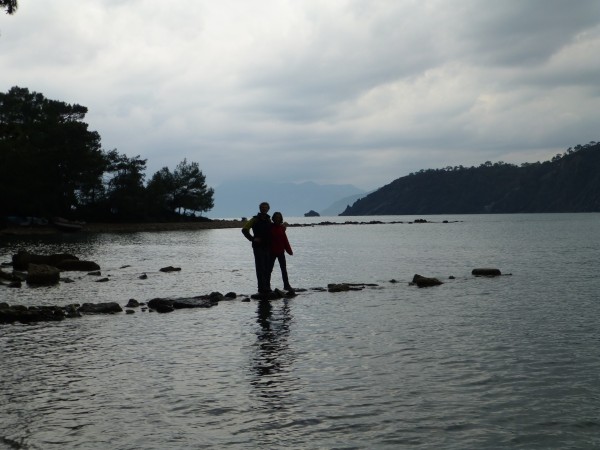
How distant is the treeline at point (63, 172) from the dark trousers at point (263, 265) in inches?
2693

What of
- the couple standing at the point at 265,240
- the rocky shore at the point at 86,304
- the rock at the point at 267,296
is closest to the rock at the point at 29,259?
the rocky shore at the point at 86,304

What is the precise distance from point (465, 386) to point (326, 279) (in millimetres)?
25167

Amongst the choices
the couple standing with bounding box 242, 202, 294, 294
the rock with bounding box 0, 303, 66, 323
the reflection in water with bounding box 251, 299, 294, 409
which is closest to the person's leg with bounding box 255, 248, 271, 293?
the couple standing with bounding box 242, 202, 294, 294

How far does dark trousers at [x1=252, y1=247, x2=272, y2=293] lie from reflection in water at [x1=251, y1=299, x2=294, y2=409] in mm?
3243

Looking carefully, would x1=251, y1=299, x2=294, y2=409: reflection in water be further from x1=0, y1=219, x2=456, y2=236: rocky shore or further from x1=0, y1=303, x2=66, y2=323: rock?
x1=0, y1=219, x2=456, y2=236: rocky shore

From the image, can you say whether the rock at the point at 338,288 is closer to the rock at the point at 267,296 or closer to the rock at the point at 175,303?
the rock at the point at 267,296

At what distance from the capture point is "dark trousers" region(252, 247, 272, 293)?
78.2ft

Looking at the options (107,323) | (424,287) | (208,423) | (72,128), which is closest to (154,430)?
(208,423)

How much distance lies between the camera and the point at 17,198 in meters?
97.0

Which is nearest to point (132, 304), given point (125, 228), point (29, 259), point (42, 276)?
point (42, 276)

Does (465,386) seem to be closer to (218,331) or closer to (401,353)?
(401,353)

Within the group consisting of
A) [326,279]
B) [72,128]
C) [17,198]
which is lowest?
[326,279]

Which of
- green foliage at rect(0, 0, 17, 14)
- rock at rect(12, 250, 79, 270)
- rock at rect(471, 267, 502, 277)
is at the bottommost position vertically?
rock at rect(471, 267, 502, 277)

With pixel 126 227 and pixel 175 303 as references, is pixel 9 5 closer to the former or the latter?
pixel 175 303
